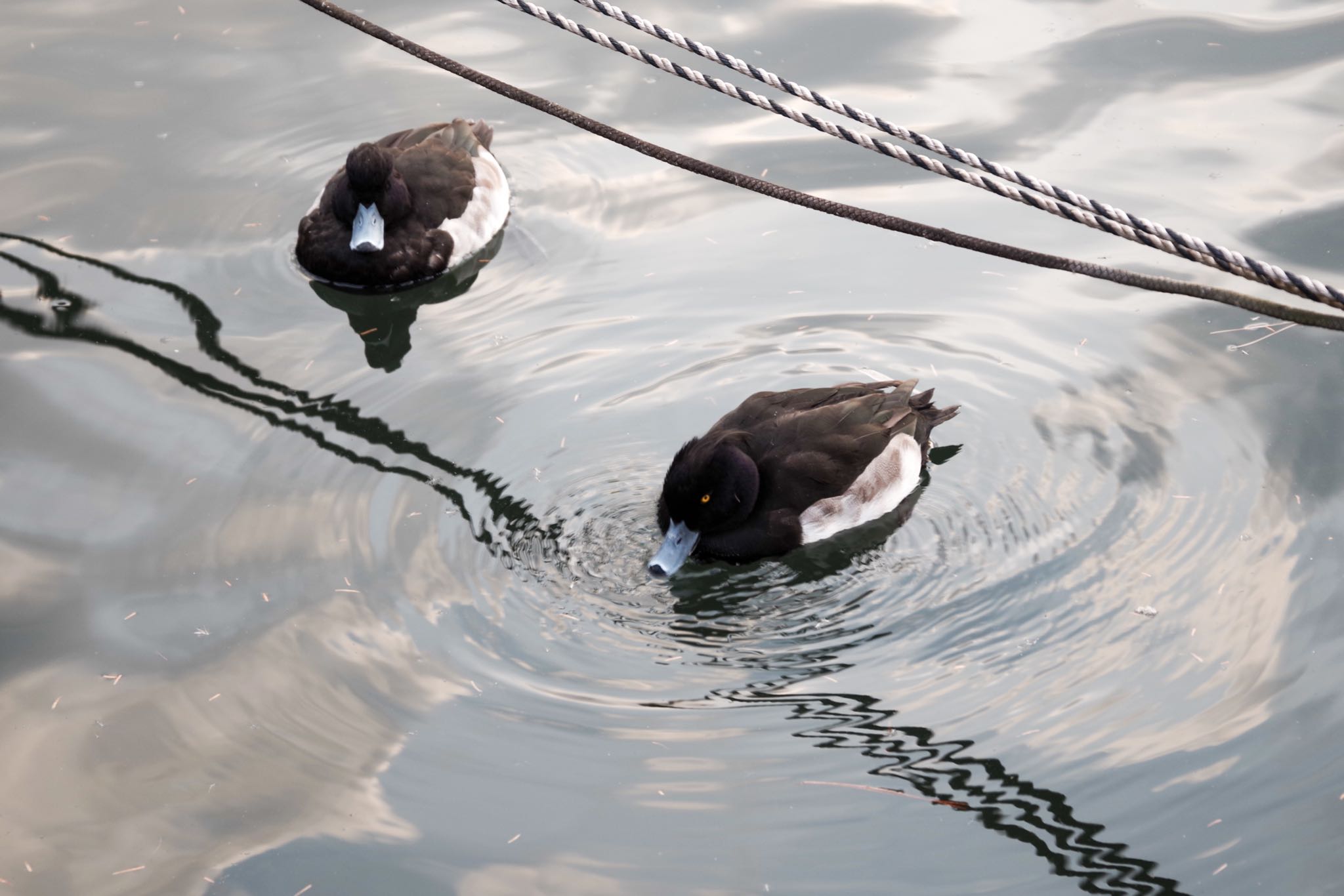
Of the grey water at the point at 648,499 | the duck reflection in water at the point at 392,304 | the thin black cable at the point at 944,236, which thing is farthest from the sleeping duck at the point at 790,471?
the duck reflection in water at the point at 392,304

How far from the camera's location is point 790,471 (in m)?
6.70

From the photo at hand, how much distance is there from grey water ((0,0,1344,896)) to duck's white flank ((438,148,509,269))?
0.74ft

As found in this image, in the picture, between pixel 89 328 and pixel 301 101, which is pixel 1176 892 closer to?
pixel 89 328

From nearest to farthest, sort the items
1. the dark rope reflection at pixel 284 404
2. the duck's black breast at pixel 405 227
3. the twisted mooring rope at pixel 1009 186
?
the twisted mooring rope at pixel 1009 186 < the dark rope reflection at pixel 284 404 < the duck's black breast at pixel 405 227

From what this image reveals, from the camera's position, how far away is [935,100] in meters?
10.0

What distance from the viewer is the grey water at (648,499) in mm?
5188

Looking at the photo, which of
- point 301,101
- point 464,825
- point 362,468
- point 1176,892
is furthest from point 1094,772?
point 301,101

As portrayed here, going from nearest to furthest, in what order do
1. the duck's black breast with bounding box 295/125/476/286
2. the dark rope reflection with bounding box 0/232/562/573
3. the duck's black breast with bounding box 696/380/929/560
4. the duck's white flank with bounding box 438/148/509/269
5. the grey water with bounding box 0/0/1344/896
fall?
the grey water with bounding box 0/0/1344/896 < the dark rope reflection with bounding box 0/232/562/573 < the duck's black breast with bounding box 696/380/929/560 < the duck's black breast with bounding box 295/125/476/286 < the duck's white flank with bounding box 438/148/509/269

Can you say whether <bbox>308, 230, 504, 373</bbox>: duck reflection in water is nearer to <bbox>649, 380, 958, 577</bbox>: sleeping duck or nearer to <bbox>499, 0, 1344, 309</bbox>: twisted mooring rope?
<bbox>649, 380, 958, 577</bbox>: sleeping duck

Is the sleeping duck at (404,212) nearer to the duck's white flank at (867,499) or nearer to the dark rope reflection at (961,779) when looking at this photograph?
the duck's white flank at (867,499)

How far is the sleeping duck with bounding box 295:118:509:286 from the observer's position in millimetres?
8594

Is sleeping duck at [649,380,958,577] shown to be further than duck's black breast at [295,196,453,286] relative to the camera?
No

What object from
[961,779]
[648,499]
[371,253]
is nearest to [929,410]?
[648,499]

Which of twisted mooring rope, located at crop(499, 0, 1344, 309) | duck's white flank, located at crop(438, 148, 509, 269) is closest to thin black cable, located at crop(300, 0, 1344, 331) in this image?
twisted mooring rope, located at crop(499, 0, 1344, 309)
